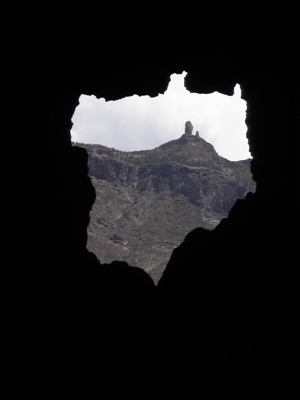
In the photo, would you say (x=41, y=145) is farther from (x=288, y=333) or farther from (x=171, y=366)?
(x=288, y=333)

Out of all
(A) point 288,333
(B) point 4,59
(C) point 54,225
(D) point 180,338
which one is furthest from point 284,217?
(B) point 4,59

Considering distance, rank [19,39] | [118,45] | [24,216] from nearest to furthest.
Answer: [19,39], [24,216], [118,45]

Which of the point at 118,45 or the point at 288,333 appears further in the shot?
the point at 118,45

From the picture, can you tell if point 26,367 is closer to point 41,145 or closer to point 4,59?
point 41,145

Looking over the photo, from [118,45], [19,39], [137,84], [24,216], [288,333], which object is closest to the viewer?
[288,333]

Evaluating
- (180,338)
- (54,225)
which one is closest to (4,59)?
(54,225)

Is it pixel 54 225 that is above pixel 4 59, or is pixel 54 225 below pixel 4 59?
below

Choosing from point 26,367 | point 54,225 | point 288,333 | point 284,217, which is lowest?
point 26,367
